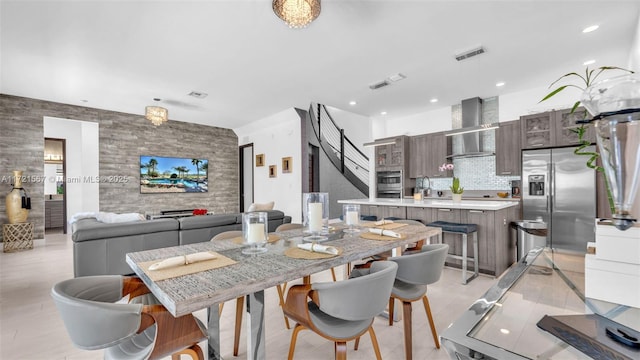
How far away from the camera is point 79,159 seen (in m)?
6.80

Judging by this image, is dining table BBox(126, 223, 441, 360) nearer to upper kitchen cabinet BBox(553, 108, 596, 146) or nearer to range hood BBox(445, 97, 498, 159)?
upper kitchen cabinet BBox(553, 108, 596, 146)

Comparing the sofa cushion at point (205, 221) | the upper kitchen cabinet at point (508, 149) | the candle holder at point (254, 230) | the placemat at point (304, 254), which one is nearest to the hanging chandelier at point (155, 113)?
the sofa cushion at point (205, 221)

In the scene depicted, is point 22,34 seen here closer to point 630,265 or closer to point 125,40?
point 125,40

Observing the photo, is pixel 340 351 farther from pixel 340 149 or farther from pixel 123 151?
pixel 123 151

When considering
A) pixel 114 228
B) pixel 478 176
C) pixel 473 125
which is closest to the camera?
pixel 114 228

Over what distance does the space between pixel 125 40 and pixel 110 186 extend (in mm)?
4489

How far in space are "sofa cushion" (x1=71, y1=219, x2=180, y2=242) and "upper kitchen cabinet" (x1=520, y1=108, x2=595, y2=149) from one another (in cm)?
574

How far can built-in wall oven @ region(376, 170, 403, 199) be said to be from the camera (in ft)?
22.0

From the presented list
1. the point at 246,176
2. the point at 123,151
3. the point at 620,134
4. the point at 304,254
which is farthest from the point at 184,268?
the point at 246,176

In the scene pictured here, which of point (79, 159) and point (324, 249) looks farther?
point (79, 159)

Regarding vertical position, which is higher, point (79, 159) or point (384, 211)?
point (79, 159)

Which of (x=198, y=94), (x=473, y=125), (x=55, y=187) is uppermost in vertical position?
(x=198, y=94)

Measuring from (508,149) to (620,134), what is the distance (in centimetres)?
517

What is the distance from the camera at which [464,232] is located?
318cm
